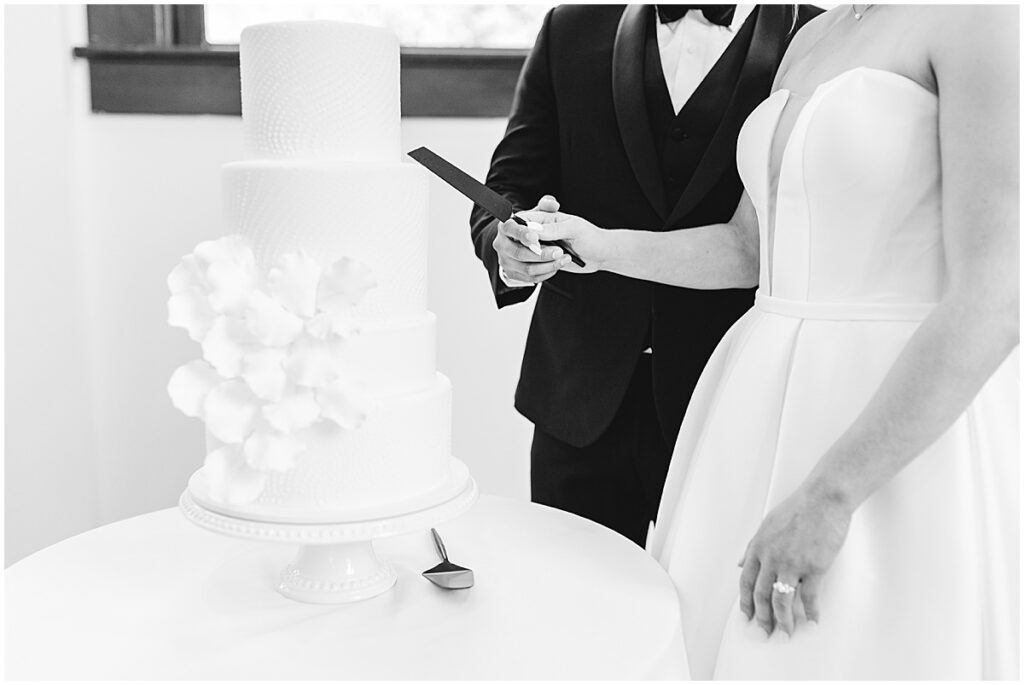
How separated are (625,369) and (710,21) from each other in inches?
22.1

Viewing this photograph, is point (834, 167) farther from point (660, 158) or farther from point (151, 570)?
point (151, 570)

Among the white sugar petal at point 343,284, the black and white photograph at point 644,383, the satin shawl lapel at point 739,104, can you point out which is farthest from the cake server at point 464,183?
the satin shawl lapel at point 739,104

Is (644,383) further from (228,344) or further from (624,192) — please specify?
(228,344)

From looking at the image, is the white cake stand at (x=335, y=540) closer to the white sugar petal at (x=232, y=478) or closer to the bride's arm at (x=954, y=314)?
the white sugar petal at (x=232, y=478)

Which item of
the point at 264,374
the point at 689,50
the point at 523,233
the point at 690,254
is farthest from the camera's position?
the point at 689,50

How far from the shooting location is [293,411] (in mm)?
865

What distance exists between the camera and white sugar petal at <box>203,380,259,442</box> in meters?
0.86

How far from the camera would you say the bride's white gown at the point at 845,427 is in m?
0.93

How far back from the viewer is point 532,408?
1.57 m

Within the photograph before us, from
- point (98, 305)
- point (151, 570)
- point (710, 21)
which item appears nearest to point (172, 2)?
point (98, 305)

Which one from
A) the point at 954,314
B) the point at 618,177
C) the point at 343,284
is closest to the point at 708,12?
the point at 618,177

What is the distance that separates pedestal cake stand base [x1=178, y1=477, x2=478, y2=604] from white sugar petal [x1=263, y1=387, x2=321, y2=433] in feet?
0.35

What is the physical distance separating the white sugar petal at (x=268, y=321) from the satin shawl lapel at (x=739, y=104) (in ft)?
2.33

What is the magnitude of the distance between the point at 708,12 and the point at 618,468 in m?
0.74
